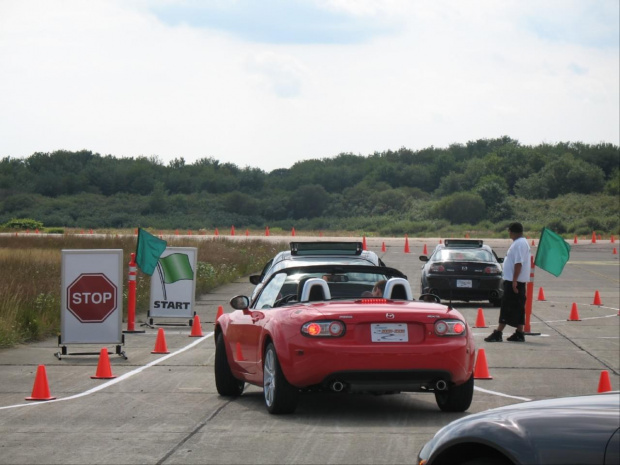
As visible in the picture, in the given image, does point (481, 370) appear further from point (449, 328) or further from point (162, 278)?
point (162, 278)

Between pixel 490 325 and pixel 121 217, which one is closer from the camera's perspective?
pixel 490 325

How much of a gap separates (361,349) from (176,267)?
10670 millimetres

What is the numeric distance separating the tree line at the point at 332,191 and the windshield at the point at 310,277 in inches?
3313

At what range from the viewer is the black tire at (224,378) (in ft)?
35.6

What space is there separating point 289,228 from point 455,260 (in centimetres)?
8953

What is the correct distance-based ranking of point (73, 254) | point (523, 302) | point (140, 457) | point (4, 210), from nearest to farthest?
point (140, 457) < point (73, 254) < point (523, 302) < point (4, 210)

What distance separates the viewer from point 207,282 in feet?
90.8

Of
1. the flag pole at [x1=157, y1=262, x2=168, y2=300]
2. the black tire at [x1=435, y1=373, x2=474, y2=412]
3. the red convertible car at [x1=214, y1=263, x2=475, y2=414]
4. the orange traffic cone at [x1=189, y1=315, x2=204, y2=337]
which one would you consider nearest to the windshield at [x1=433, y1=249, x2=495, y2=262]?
the flag pole at [x1=157, y1=262, x2=168, y2=300]

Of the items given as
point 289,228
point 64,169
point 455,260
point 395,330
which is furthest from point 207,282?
point 64,169

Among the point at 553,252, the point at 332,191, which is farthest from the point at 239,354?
the point at 332,191

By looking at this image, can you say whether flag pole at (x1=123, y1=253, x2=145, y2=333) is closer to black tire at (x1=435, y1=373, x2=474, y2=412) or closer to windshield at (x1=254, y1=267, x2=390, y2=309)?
windshield at (x1=254, y1=267, x2=390, y2=309)

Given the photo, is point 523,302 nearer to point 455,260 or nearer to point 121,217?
point 455,260

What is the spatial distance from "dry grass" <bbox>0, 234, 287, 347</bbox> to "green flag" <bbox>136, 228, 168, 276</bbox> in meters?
1.59

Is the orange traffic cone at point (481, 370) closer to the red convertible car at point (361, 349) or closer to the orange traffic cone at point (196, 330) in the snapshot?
the red convertible car at point (361, 349)
